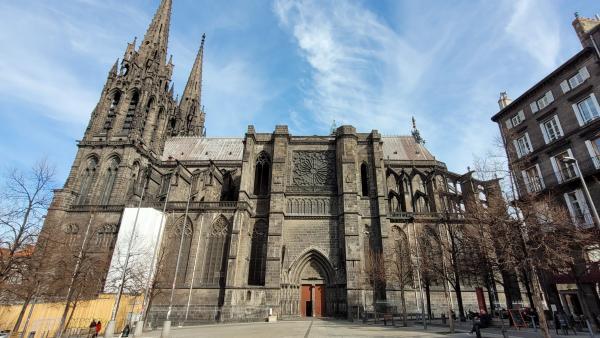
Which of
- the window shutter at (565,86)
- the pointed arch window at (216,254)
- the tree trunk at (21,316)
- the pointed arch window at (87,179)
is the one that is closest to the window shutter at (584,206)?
the window shutter at (565,86)

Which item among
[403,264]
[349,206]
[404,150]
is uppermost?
[404,150]

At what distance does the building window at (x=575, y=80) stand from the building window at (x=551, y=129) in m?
1.82

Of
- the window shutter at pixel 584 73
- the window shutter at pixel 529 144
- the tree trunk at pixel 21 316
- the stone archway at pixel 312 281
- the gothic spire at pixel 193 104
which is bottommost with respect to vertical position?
the tree trunk at pixel 21 316

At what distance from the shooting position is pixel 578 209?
16906 millimetres

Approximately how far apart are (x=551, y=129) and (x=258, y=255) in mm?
22844

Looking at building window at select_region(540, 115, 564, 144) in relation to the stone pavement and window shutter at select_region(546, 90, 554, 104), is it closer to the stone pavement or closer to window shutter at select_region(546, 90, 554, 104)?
window shutter at select_region(546, 90, 554, 104)

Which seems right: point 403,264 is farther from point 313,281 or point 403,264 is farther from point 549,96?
point 549,96

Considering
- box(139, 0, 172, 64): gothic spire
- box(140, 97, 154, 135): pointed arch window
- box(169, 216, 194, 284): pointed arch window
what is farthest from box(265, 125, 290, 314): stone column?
box(139, 0, 172, 64): gothic spire

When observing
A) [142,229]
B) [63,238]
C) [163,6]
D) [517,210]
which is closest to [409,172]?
[517,210]

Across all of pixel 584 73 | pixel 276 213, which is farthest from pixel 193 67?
pixel 584 73

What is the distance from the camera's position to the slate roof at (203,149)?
40281mm

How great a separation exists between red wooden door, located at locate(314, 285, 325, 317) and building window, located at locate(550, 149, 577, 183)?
59.0 ft

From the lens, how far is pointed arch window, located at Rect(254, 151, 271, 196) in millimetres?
29292

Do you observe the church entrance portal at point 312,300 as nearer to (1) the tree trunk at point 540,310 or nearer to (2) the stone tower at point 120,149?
(2) the stone tower at point 120,149
